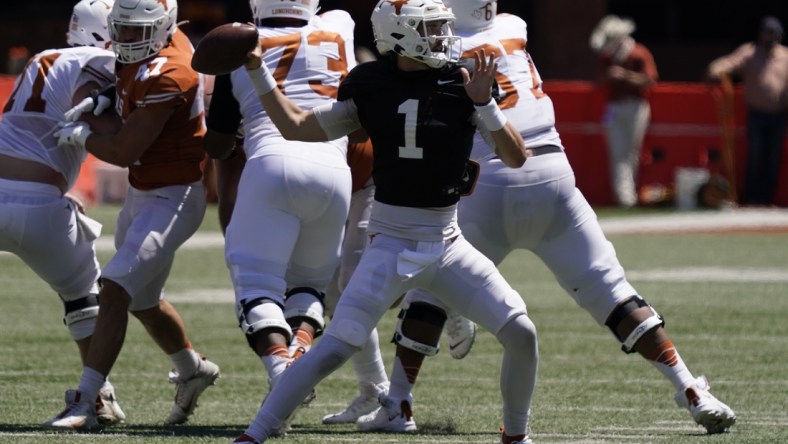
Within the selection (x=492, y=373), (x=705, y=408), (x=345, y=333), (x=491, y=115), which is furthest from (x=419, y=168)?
(x=492, y=373)

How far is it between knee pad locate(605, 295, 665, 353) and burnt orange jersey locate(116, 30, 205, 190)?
1.94m

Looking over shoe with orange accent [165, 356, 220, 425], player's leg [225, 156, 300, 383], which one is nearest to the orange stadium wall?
shoe with orange accent [165, 356, 220, 425]

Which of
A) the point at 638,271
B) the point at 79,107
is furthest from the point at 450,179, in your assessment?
the point at 638,271

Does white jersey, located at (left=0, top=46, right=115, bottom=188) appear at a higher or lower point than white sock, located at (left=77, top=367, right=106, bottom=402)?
higher

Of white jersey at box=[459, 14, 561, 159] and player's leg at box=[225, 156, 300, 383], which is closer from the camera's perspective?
player's leg at box=[225, 156, 300, 383]

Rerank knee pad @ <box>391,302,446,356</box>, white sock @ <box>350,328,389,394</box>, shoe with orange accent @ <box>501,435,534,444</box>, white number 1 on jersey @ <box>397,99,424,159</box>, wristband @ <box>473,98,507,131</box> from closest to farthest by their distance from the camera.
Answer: wristband @ <box>473,98,507,131</box> → white number 1 on jersey @ <box>397,99,424,159</box> → shoe with orange accent @ <box>501,435,534,444</box> → knee pad @ <box>391,302,446,356</box> → white sock @ <box>350,328,389,394</box>

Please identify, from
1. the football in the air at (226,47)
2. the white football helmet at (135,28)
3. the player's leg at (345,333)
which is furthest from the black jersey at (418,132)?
the white football helmet at (135,28)

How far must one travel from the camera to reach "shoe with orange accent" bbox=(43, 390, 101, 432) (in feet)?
22.1

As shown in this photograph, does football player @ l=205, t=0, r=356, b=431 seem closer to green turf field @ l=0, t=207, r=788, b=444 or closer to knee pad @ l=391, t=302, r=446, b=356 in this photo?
knee pad @ l=391, t=302, r=446, b=356

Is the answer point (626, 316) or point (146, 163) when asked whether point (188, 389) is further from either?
point (626, 316)

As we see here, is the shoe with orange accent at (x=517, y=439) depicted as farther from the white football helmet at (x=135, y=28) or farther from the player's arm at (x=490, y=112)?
the white football helmet at (x=135, y=28)

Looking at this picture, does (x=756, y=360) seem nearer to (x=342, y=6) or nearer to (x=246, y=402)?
(x=246, y=402)

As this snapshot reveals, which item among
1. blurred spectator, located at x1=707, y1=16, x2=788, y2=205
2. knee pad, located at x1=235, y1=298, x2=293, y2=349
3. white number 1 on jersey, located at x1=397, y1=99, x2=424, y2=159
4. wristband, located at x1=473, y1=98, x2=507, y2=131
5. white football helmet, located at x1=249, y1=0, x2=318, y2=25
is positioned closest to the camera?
wristband, located at x1=473, y1=98, x2=507, y2=131

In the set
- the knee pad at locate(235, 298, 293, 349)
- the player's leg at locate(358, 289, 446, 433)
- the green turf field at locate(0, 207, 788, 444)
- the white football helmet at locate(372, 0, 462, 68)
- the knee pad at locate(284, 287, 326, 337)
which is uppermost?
the white football helmet at locate(372, 0, 462, 68)
